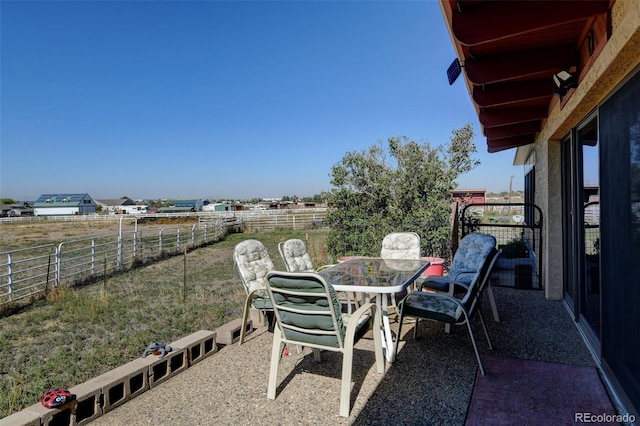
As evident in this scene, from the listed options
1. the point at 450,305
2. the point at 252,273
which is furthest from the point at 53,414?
the point at 450,305

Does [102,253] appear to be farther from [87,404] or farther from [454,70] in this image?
[454,70]

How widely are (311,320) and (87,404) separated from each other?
1.38 meters

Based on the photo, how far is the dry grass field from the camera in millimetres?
2926

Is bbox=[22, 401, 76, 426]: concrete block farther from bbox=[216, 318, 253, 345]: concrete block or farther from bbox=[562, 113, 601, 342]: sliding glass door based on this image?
bbox=[562, 113, 601, 342]: sliding glass door

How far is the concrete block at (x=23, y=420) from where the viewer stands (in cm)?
174

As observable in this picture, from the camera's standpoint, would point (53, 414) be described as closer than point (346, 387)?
Yes

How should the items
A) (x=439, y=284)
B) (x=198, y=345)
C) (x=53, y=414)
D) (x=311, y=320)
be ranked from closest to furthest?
(x=53, y=414) → (x=311, y=320) → (x=198, y=345) → (x=439, y=284)

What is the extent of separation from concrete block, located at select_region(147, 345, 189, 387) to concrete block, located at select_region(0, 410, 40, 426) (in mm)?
711

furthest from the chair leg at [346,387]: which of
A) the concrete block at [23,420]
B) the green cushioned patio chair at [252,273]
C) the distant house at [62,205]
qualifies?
the distant house at [62,205]

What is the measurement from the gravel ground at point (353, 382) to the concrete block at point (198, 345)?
7 cm

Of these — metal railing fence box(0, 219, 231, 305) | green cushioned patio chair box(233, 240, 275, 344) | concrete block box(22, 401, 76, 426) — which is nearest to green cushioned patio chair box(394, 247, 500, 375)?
green cushioned patio chair box(233, 240, 275, 344)

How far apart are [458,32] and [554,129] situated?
246 cm

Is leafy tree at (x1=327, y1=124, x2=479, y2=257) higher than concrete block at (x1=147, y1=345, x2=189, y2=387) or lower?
higher

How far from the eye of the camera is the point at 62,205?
50156 mm
